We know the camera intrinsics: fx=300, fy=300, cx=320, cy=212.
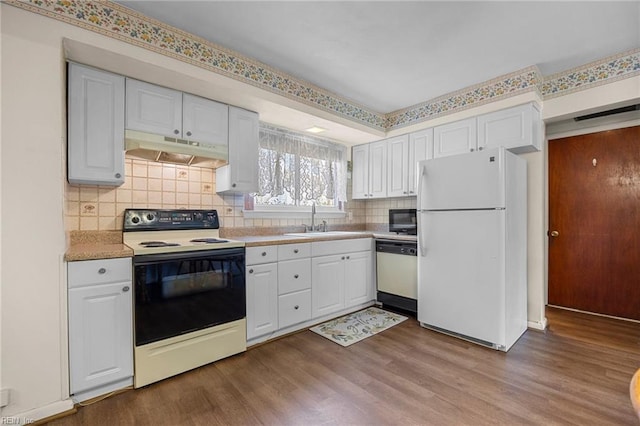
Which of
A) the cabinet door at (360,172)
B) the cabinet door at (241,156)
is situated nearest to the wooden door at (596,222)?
the cabinet door at (360,172)

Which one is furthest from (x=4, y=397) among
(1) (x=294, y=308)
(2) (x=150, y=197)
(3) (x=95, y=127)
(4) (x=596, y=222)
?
(4) (x=596, y=222)

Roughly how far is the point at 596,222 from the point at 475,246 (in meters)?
1.82

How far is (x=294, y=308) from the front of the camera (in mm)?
2742

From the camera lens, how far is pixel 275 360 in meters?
2.29

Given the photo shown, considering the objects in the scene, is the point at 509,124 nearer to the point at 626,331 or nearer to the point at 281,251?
the point at 626,331

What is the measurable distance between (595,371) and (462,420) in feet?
4.13

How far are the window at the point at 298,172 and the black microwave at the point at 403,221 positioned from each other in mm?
766

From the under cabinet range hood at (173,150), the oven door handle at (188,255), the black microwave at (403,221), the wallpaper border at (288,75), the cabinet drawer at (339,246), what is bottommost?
the cabinet drawer at (339,246)

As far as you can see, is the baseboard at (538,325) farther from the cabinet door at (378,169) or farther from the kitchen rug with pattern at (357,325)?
the cabinet door at (378,169)

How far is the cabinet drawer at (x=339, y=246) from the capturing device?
9.62 ft

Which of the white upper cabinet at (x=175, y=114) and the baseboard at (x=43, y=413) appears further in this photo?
the white upper cabinet at (x=175, y=114)

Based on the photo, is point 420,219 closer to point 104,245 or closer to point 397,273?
point 397,273

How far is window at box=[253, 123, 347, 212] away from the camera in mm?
3324

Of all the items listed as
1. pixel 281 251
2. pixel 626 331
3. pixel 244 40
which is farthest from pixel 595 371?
pixel 244 40
